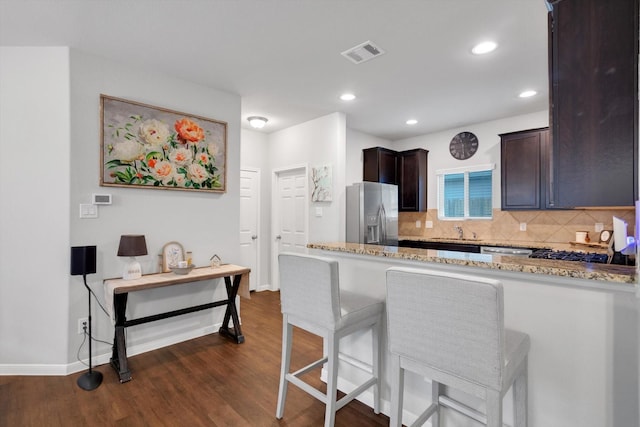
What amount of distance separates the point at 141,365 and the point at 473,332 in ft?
9.27

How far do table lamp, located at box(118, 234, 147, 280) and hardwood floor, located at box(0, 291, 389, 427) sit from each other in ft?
2.62

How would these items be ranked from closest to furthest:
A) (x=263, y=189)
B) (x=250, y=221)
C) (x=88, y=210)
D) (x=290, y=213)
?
(x=88, y=210), (x=290, y=213), (x=250, y=221), (x=263, y=189)

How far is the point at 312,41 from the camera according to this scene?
254 cm

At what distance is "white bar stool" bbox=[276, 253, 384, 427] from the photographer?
171 centimetres

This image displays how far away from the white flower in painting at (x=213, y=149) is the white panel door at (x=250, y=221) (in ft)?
5.21

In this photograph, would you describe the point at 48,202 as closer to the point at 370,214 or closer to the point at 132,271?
the point at 132,271

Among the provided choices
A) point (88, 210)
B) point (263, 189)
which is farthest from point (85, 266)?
point (263, 189)

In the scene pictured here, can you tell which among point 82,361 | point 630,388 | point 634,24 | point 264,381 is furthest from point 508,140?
point 82,361

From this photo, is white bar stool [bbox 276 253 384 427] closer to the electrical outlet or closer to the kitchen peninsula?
the kitchen peninsula

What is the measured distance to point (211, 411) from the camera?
2125 millimetres

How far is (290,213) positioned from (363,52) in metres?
2.90

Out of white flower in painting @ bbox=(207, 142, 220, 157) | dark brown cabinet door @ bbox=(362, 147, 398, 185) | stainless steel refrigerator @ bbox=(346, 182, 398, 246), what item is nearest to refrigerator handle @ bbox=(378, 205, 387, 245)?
stainless steel refrigerator @ bbox=(346, 182, 398, 246)

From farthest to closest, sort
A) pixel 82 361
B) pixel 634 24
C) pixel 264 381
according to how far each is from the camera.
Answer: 1. pixel 82 361
2. pixel 264 381
3. pixel 634 24

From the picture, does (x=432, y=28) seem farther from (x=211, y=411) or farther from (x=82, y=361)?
(x=82, y=361)
